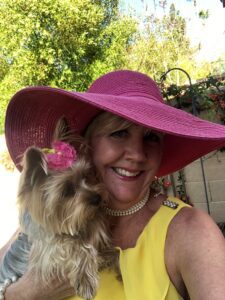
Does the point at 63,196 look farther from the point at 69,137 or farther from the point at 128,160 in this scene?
the point at 128,160

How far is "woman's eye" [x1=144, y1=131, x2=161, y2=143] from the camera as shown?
6.55 feet

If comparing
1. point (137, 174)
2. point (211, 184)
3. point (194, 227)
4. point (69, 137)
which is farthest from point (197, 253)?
point (211, 184)

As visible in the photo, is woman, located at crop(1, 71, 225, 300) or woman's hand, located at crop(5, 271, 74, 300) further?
woman's hand, located at crop(5, 271, 74, 300)

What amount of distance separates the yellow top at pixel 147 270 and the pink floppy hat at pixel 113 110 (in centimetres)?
37

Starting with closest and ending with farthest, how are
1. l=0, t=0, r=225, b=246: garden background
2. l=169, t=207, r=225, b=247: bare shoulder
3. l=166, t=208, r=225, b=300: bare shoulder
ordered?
1. l=166, t=208, r=225, b=300: bare shoulder
2. l=169, t=207, r=225, b=247: bare shoulder
3. l=0, t=0, r=225, b=246: garden background

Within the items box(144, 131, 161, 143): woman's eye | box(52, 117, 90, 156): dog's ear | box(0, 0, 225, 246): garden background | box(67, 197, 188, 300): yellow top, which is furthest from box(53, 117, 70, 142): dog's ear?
box(0, 0, 225, 246): garden background

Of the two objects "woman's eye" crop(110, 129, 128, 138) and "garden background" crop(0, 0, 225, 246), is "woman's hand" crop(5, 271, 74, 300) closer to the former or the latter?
"woman's eye" crop(110, 129, 128, 138)

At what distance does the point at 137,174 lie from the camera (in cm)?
201

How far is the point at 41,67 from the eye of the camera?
11.6 meters

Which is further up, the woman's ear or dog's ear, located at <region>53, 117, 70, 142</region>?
dog's ear, located at <region>53, 117, 70, 142</region>

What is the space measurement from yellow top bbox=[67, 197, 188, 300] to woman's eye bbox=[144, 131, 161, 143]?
30cm

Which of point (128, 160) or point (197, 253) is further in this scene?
point (128, 160)

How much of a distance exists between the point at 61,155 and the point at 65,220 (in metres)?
0.33

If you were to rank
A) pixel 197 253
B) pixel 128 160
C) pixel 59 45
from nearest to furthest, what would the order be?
pixel 197 253 → pixel 128 160 → pixel 59 45
